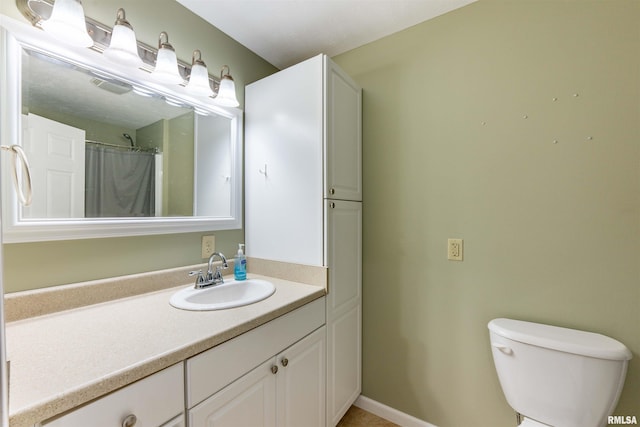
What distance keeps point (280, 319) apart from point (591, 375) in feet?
3.93

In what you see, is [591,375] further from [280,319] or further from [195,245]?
[195,245]

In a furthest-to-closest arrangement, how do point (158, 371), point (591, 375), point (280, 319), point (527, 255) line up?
point (527, 255) < point (280, 319) < point (591, 375) < point (158, 371)

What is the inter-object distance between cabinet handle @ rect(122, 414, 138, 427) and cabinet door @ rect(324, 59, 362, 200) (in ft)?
3.51

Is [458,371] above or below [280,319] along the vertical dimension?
below

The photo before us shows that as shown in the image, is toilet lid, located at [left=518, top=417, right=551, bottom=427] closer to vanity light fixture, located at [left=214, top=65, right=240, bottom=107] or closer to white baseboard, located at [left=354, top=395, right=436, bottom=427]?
white baseboard, located at [left=354, top=395, right=436, bottom=427]

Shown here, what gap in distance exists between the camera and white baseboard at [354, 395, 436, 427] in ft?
5.16

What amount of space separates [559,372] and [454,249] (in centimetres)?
62

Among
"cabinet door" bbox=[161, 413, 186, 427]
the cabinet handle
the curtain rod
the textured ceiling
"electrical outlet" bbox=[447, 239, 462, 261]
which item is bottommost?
"cabinet door" bbox=[161, 413, 186, 427]

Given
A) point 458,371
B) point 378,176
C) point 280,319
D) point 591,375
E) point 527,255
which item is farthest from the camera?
point 378,176

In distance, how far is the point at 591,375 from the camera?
103 centimetres

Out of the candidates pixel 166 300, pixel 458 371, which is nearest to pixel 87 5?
pixel 166 300

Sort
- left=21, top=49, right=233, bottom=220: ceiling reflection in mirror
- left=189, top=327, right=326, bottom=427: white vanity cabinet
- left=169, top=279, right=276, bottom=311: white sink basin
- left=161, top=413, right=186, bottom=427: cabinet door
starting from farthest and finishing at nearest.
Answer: left=169, top=279, right=276, bottom=311: white sink basin → left=21, top=49, right=233, bottom=220: ceiling reflection in mirror → left=189, top=327, right=326, bottom=427: white vanity cabinet → left=161, top=413, right=186, bottom=427: cabinet door

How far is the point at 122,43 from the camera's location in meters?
1.11

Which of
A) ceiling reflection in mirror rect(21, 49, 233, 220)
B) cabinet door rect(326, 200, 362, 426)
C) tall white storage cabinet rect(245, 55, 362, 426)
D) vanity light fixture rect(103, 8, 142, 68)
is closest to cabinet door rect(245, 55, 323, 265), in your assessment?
tall white storage cabinet rect(245, 55, 362, 426)
